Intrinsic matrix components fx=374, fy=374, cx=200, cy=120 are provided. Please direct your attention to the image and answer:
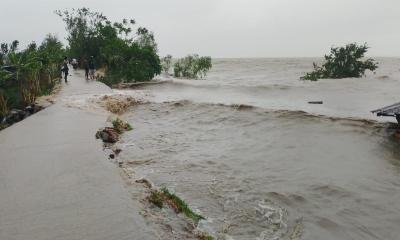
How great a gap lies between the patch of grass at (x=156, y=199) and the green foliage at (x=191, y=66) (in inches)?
1558

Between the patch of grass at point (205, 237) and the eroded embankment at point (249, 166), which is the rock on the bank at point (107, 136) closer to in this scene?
the eroded embankment at point (249, 166)

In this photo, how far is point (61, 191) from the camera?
7668mm

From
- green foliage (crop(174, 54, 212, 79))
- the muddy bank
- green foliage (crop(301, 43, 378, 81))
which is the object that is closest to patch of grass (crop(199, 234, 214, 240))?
the muddy bank

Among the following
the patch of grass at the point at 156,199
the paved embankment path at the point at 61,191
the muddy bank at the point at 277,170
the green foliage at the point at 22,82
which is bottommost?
the muddy bank at the point at 277,170

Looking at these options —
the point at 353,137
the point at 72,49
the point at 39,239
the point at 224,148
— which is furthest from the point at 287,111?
the point at 72,49

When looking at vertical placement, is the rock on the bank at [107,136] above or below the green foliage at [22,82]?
below

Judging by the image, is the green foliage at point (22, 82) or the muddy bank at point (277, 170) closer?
the muddy bank at point (277, 170)

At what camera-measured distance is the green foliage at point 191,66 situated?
46.8 meters

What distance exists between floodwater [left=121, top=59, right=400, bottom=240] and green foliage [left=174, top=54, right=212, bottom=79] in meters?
24.4

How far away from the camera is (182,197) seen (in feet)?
29.8

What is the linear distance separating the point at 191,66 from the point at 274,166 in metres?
37.7

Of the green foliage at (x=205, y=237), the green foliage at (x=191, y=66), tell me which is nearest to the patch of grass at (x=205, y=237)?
the green foliage at (x=205, y=237)

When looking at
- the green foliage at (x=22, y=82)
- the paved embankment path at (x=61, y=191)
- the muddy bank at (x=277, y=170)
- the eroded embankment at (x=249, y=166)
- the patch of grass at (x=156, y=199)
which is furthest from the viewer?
the green foliage at (x=22, y=82)

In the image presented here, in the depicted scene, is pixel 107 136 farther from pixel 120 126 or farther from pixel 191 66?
pixel 191 66
